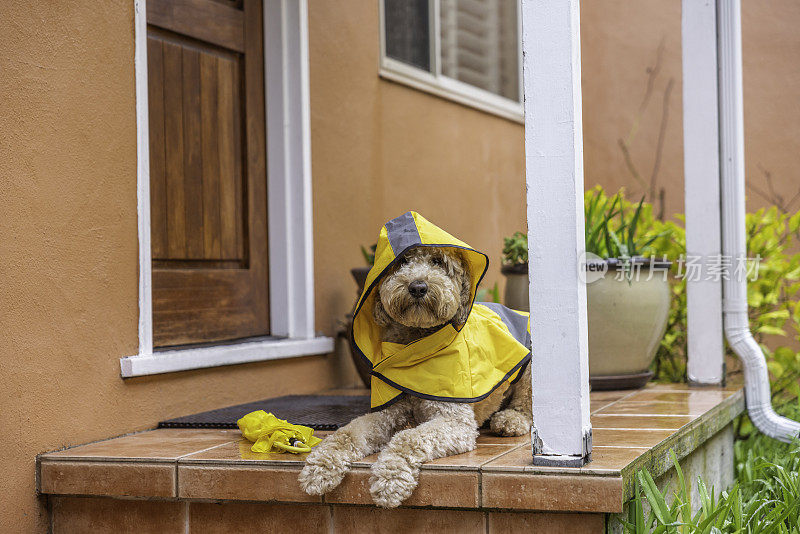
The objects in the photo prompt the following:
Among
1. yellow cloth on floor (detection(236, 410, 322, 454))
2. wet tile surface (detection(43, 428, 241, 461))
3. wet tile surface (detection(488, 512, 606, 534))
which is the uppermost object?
yellow cloth on floor (detection(236, 410, 322, 454))

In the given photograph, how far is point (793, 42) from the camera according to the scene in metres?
6.36

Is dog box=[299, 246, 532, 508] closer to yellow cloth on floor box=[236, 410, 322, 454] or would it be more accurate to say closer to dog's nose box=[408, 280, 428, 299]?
dog's nose box=[408, 280, 428, 299]

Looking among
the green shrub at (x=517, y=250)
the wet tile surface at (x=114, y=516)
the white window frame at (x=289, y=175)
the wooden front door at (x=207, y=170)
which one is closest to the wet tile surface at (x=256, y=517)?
the wet tile surface at (x=114, y=516)

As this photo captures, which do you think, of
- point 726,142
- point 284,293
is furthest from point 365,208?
point 726,142

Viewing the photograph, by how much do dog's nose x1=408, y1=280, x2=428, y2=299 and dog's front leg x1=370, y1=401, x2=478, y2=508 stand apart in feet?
1.32

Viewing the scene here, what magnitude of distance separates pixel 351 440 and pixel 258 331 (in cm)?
181

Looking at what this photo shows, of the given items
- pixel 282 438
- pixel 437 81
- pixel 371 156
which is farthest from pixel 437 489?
pixel 437 81

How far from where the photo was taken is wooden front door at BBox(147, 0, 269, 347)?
3.78m

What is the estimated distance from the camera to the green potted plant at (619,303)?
4387 millimetres

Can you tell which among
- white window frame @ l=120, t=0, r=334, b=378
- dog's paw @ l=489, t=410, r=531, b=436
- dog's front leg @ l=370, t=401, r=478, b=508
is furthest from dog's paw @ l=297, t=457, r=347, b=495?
white window frame @ l=120, t=0, r=334, b=378

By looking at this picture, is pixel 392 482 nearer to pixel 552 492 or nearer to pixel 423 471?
pixel 423 471

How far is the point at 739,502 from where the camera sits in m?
2.99

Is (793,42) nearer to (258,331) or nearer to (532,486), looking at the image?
(258,331)

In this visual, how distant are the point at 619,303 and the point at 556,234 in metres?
2.02
